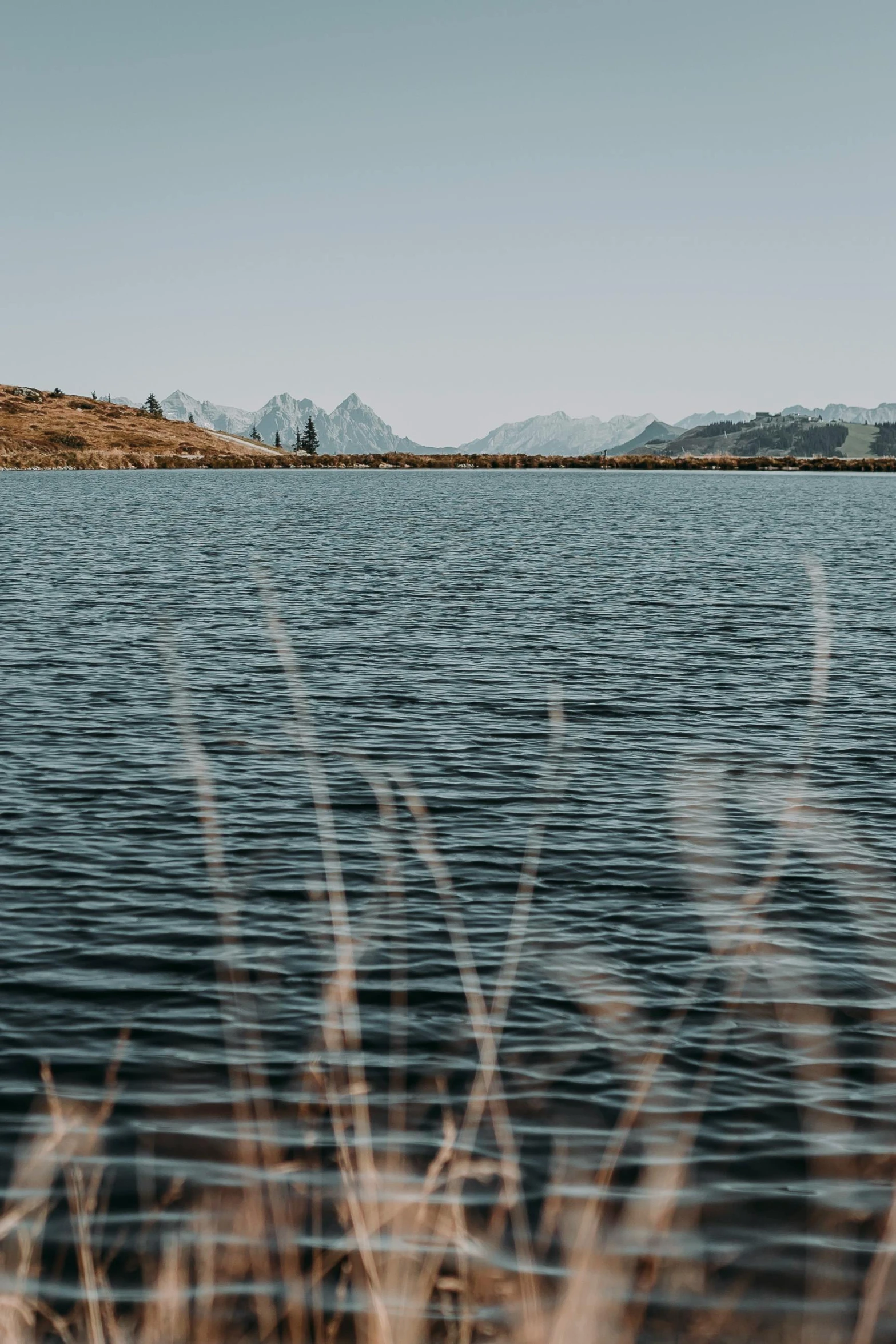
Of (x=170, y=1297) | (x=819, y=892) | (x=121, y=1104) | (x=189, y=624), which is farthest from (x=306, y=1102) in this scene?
(x=189, y=624)

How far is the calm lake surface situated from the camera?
39.7ft

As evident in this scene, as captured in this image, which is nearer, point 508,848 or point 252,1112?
point 252,1112

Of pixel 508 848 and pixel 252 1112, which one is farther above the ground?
pixel 252 1112

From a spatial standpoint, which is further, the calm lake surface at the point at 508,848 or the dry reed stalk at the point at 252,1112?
the calm lake surface at the point at 508,848

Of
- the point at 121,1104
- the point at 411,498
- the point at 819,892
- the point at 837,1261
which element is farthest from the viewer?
the point at 411,498

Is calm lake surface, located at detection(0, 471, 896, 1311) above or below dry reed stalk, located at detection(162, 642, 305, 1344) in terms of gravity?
below

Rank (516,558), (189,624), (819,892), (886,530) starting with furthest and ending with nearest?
(886,530), (516,558), (189,624), (819,892)

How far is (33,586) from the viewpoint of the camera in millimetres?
53719

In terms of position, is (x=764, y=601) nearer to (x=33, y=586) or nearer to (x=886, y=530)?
(x=33, y=586)

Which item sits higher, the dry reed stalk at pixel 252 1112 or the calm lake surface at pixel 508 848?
the dry reed stalk at pixel 252 1112

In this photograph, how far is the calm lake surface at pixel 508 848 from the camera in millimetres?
12086

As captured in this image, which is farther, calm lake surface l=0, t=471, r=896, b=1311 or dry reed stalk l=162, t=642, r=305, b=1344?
calm lake surface l=0, t=471, r=896, b=1311

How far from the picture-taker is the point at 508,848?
19.3 meters

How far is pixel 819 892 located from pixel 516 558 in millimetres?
55666
